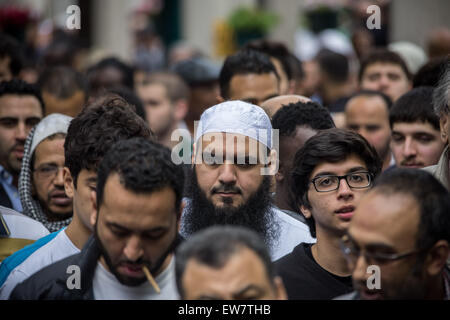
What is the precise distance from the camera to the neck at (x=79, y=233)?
154 inches

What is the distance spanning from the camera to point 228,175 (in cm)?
436

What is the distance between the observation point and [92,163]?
12.8ft

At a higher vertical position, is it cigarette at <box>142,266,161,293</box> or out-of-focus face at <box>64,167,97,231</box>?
out-of-focus face at <box>64,167,97,231</box>

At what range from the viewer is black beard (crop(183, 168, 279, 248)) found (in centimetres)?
435

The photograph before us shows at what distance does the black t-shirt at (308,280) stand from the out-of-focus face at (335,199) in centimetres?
20

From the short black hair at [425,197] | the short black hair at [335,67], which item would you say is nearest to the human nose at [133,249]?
the short black hair at [425,197]

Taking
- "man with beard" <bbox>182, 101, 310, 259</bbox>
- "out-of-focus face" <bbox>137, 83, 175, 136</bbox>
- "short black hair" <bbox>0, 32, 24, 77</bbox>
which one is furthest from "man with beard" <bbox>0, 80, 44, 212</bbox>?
"out-of-focus face" <bbox>137, 83, 175, 136</bbox>

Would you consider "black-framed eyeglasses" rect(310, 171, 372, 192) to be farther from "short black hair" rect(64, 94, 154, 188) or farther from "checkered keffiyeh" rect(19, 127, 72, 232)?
"checkered keffiyeh" rect(19, 127, 72, 232)

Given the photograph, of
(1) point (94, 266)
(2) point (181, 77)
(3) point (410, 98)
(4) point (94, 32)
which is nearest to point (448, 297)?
(1) point (94, 266)

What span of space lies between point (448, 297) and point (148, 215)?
129 cm

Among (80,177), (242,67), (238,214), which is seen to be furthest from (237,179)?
(242,67)

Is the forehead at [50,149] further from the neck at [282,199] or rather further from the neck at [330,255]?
the neck at [330,255]

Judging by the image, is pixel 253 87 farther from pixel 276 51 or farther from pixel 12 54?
pixel 12 54

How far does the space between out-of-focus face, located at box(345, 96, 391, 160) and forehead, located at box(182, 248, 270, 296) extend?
367cm
